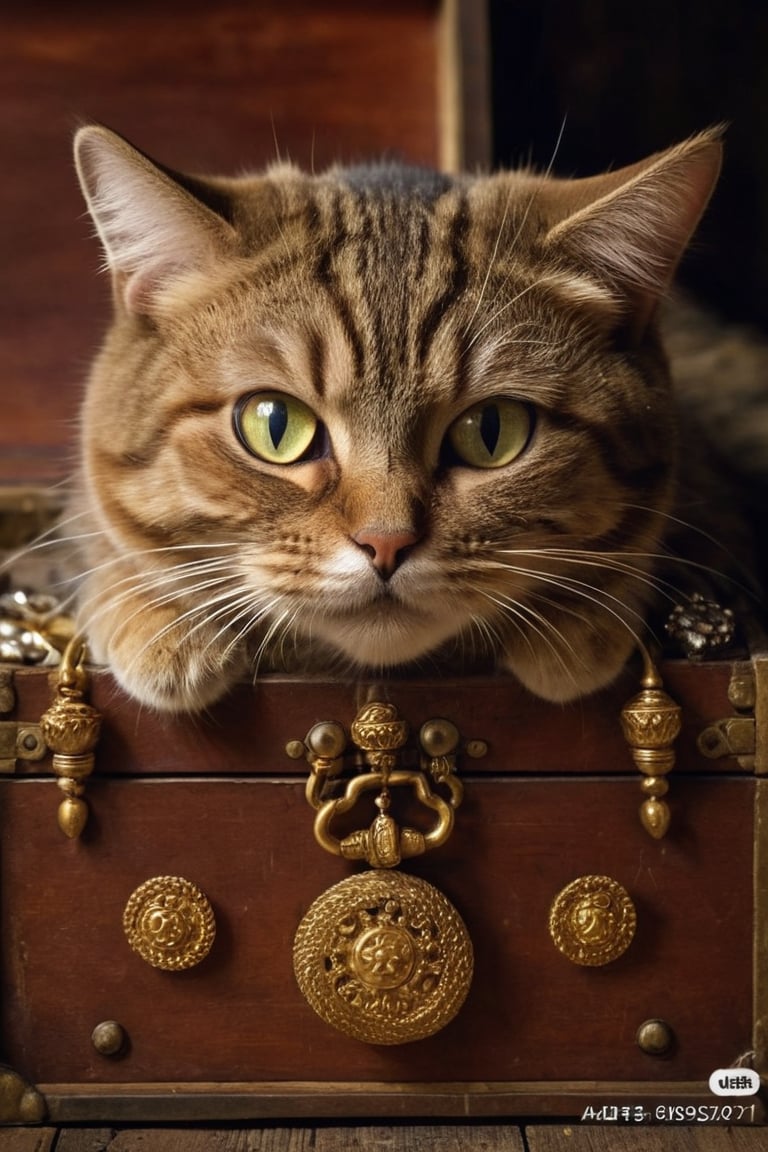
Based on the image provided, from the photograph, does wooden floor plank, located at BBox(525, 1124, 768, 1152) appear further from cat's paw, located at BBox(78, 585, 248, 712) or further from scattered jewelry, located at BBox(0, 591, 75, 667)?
scattered jewelry, located at BBox(0, 591, 75, 667)

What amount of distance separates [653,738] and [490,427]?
29 centimetres

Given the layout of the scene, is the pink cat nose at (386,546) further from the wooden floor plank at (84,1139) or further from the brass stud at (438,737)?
the wooden floor plank at (84,1139)

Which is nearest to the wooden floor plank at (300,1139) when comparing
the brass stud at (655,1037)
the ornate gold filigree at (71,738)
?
the brass stud at (655,1037)

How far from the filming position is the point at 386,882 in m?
0.88

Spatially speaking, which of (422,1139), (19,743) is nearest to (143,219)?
(19,743)

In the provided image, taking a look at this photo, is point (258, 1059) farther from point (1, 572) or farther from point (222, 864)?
point (1, 572)

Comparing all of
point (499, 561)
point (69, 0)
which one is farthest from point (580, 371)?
point (69, 0)

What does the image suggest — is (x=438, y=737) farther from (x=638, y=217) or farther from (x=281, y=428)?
(x=638, y=217)

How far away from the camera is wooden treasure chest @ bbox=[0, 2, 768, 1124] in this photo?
896 mm

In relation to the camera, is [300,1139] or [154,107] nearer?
[300,1139]

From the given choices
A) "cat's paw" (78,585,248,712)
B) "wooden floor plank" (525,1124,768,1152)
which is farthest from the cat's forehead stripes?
"wooden floor plank" (525,1124,768,1152)

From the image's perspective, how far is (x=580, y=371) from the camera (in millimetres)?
891

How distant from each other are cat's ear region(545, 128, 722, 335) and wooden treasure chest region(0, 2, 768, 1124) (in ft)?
1.08

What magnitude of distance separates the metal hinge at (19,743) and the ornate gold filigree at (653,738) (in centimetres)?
49
